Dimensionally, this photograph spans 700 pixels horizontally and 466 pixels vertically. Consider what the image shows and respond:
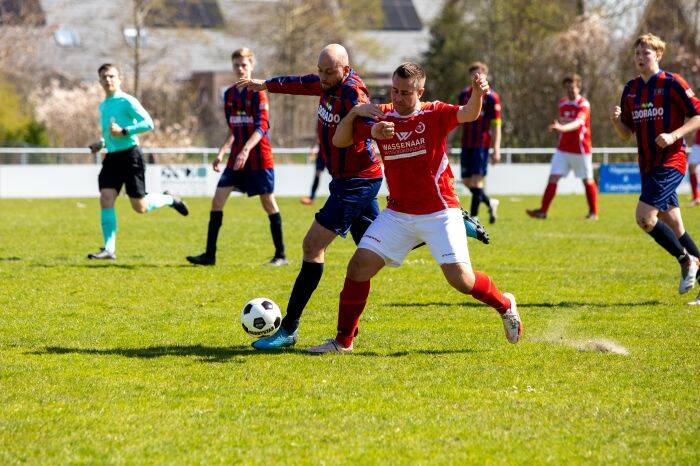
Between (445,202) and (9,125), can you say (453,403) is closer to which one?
(445,202)

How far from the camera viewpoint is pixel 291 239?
14211 mm

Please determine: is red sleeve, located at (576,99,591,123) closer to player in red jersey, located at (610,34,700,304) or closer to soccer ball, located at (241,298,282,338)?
player in red jersey, located at (610,34,700,304)

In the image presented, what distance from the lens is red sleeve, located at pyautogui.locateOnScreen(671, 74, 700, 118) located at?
8.47 meters

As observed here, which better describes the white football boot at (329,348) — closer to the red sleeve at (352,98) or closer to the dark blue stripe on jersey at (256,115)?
the red sleeve at (352,98)

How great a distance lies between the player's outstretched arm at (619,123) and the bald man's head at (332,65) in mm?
2897

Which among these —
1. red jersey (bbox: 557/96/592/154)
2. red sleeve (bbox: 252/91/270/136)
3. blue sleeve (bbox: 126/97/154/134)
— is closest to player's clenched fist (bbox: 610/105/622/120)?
red sleeve (bbox: 252/91/270/136)

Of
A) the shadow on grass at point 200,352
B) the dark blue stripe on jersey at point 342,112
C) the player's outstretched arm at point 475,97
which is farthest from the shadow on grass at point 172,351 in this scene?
the player's outstretched arm at point 475,97

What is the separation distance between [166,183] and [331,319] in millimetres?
18262

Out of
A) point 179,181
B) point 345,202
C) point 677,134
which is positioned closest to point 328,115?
A: point 345,202

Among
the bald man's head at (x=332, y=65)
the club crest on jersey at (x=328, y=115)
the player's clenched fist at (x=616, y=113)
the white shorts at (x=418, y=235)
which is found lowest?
the white shorts at (x=418, y=235)

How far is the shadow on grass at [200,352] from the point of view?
6.48 meters

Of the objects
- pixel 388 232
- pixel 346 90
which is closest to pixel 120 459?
pixel 388 232

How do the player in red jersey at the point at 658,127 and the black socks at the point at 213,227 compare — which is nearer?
the player in red jersey at the point at 658,127

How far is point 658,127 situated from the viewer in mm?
8648
